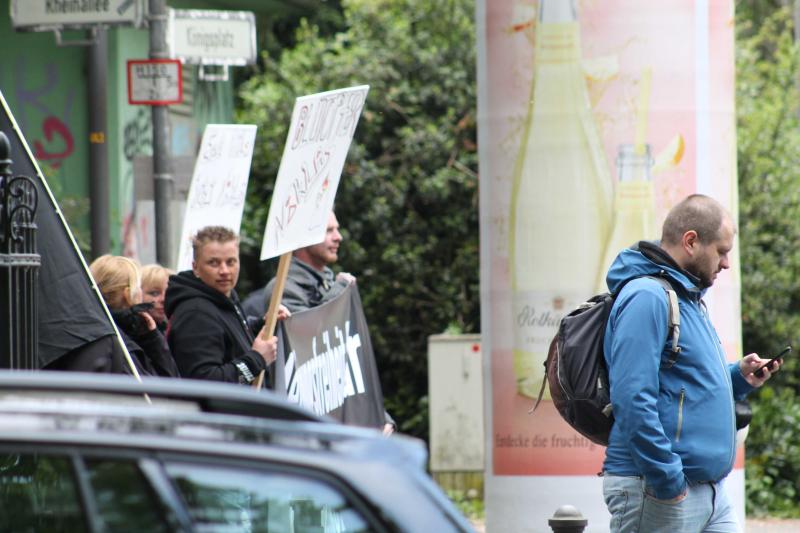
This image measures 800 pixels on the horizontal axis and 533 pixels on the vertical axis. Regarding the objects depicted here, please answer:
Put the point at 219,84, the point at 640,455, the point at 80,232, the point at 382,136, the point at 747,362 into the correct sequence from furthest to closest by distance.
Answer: the point at 219,84
the point at 382,136
the point at 80,232
the point at 747,362
the point at 640,455

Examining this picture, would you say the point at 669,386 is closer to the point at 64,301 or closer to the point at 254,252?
the point at 64,301

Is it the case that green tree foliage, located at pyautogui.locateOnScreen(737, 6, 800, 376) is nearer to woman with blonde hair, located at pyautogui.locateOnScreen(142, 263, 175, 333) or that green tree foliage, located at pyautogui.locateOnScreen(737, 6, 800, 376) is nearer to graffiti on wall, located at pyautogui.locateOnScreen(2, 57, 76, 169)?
graffiti on wall, located at pyautogui.locateOnScreen(2, 57, 76, 169)

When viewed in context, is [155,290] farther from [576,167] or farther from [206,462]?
[206,462]

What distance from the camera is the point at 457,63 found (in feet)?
55.0

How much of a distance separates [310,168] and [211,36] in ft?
15.9

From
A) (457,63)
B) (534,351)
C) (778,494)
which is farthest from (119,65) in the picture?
(534,351)

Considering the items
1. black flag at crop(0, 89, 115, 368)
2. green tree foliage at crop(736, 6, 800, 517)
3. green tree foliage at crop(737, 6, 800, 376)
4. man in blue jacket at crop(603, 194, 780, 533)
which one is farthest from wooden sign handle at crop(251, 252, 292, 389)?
green tree foliage at crop(737, 6, 800, 376)

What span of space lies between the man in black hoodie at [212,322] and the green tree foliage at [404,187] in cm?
857

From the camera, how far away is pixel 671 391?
5285mm

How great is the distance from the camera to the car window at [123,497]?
7.81 ft

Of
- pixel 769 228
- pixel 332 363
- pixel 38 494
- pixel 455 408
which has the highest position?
pixel 38 494

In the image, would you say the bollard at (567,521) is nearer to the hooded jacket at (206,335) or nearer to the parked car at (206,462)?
the hooded jacket at (206,335)

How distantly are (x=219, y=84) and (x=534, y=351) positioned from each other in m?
11.5

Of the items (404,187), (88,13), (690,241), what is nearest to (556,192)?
(690,241)
